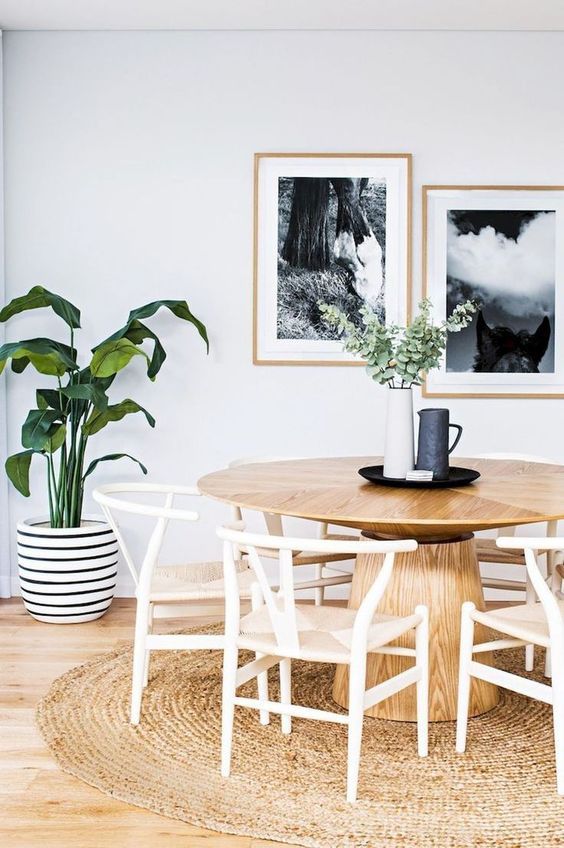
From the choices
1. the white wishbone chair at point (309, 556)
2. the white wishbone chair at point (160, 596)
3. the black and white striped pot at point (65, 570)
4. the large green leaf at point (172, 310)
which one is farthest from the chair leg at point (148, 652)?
the large green leaf at point (172, 310)

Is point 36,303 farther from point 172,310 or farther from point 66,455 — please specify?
point 66,455

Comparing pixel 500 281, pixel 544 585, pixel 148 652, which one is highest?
Result: pixel 500 281

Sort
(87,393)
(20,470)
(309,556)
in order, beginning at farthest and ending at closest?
(20,470), (87,393), (309,556)

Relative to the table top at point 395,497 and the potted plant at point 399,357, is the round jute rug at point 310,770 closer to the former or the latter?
the table top at point 395,497

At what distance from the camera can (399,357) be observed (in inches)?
116

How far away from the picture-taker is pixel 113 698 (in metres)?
3.09

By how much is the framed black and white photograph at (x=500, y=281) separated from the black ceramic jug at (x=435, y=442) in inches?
60.4

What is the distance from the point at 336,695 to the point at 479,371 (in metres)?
2.00

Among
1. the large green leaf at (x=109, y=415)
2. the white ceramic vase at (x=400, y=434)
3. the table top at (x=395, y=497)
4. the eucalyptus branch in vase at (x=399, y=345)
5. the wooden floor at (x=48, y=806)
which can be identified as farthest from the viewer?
the large green leaf at (x=109, y=415)

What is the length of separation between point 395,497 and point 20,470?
1.98 m

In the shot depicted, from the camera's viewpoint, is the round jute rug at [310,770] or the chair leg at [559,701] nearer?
the round jute rug at [310,770]

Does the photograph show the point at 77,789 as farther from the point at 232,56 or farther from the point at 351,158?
the point at 232,56

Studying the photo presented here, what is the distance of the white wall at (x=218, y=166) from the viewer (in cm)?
443

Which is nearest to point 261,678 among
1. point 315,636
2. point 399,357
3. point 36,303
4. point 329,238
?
point 315,636
